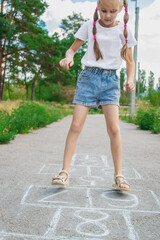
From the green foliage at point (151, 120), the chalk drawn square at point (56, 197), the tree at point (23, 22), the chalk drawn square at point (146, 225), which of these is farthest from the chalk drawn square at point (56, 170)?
the tree at point (23, 22)

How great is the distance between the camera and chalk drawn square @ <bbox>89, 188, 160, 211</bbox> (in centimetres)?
285

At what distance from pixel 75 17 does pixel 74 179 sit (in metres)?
46.1

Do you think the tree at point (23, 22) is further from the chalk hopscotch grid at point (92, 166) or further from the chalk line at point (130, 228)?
the chalk line at point (130, 228)

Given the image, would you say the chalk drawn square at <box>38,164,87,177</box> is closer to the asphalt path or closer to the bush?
the asphalt path

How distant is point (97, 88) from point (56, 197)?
3.88 ft

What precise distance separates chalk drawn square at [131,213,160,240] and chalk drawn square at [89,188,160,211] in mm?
165

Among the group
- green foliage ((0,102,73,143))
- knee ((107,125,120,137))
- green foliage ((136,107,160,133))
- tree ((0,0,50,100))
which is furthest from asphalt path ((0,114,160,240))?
tree ((0,0,50,100))

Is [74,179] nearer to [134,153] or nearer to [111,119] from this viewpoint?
[111,119]

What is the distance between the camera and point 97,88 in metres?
3.33

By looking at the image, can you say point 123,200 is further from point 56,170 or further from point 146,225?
point 56,170

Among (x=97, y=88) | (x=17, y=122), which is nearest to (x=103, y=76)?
(x=97, y=88)

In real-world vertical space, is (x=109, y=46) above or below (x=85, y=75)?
above

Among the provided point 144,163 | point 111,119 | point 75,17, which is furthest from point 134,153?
point 75,17

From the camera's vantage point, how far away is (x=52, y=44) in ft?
75.2
